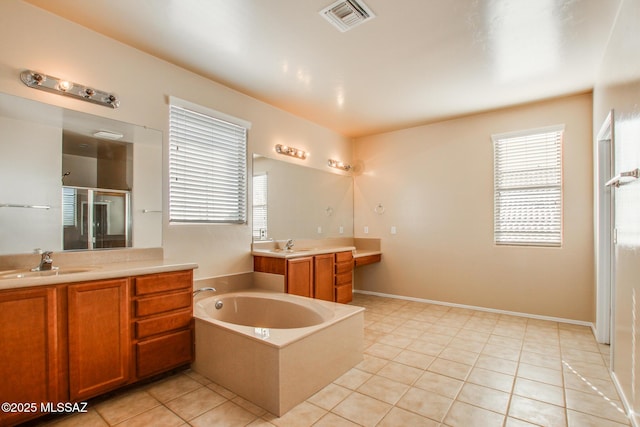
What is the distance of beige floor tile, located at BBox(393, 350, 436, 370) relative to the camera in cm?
269

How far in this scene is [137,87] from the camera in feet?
8.92

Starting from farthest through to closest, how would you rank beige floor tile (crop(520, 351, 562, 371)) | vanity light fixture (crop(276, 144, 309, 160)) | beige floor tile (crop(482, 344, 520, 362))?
vanity light fixture (crop(276, 144, 309, 160)) → beige floor tile (crop(482, 344, 520, 362)) → beige floor tile (crop(520, 351, 562, 371))

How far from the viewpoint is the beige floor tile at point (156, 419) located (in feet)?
6.18

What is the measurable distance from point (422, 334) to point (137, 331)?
8.95 ft

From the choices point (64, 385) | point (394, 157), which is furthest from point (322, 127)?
point (64, 385)

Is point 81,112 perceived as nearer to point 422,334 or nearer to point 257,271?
point 257,271

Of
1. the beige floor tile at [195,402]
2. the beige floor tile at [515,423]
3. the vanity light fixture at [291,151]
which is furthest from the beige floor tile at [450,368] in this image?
the vanity light fixture at [291,151]

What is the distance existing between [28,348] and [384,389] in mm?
2244

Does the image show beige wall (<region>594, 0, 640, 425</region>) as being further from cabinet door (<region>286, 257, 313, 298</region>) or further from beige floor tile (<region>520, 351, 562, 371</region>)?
cabinet door (<region>286, 257, 313, 298</region>)

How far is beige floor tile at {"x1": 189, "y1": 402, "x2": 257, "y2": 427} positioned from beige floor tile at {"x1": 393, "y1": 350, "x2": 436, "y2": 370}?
4.53 feet

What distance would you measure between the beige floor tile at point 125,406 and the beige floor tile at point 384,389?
56.8 inches

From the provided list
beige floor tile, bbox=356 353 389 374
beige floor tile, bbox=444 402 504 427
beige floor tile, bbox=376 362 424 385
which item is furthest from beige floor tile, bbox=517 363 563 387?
beige floor tile, bbox=356 353 389 374

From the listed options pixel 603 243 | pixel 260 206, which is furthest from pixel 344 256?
pixel 603 243

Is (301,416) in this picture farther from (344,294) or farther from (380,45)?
(380,45)
